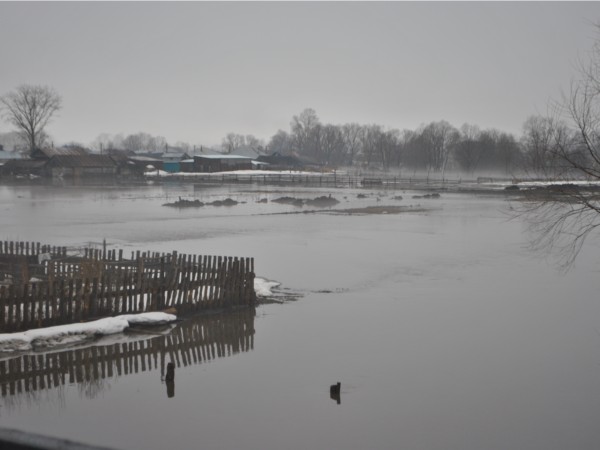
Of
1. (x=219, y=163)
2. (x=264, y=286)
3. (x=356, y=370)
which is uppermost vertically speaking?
(x=219, y=163)

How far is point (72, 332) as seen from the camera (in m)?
14.1

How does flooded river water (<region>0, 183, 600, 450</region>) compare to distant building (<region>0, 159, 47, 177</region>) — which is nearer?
flooded river water (<region>0, 183, 600, 450</region>)

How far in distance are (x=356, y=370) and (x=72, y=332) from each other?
6.14 m

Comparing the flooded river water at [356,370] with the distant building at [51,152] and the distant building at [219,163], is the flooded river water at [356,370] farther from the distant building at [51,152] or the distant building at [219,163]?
the distant building at [219,163]

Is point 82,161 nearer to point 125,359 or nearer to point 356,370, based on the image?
point 125,359

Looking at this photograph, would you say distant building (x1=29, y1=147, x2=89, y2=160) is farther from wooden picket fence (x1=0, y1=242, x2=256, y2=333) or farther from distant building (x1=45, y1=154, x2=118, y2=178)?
wooden picket fence (x1=0, y1=242, x2=256, y2=333)

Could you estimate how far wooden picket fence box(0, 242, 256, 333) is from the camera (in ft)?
45.0

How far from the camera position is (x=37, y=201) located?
59812mm

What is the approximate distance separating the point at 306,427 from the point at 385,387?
7.84 feet

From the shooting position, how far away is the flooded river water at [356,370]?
10219 mm

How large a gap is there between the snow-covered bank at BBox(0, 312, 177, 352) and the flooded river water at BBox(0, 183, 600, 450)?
38 cm

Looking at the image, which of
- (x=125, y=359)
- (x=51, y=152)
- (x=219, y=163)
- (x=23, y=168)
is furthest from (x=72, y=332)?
(x=219, y=163)

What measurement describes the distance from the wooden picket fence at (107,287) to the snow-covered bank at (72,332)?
0.33 meters

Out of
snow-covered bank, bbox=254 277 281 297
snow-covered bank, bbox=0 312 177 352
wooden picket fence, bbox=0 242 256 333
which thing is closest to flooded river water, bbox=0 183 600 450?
snow-covered bank, bbox=0 312 177 352
